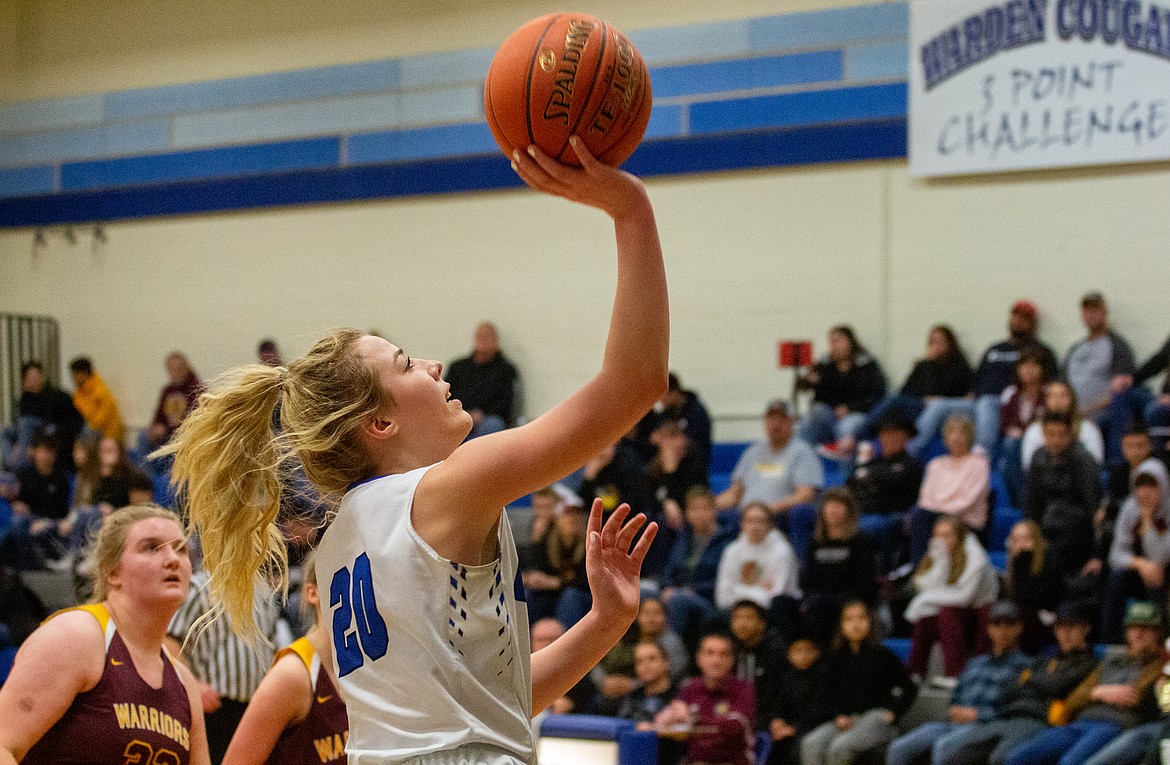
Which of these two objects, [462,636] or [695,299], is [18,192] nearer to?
[695,299]

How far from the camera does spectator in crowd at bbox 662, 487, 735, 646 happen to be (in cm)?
791

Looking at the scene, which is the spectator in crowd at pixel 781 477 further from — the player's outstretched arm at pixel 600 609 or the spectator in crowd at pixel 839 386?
the player's outstretched arm at pixel 600 609

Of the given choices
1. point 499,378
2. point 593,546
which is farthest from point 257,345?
point 593,546

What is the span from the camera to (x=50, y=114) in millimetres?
13141

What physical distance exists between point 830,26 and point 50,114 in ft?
24.7

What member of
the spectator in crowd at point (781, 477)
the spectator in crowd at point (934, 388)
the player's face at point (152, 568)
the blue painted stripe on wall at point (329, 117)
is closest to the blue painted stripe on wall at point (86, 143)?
the blue painted stripe on wall at point (329, 117)

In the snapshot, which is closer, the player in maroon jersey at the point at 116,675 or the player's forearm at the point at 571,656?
the player's forearm at the point at 571,656

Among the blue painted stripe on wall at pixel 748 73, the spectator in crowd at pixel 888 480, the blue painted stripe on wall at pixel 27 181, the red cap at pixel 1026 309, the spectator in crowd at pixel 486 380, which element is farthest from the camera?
the blue painted stripe on wall at pixel 27 181

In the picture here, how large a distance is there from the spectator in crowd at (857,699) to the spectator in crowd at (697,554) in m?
1.03

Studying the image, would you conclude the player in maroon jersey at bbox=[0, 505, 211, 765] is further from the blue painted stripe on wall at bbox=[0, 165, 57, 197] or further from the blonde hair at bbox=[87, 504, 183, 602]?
the blue painted stripe on wall at bbox=[0, 165, 57, 197]

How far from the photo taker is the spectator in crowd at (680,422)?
30.3ft

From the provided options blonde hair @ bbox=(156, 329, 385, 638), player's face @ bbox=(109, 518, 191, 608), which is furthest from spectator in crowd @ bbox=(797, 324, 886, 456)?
blonde hair @ bbox=(156, 329, 385, 638)

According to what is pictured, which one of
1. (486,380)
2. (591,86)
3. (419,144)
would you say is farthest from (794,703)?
(419,144)

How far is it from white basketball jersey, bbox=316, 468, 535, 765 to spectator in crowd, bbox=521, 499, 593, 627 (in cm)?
590
